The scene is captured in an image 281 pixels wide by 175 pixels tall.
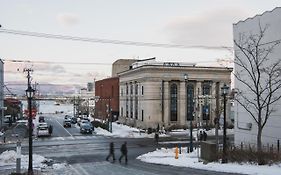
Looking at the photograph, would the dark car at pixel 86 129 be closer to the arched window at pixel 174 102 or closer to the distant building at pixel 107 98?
the arched window at pixel 174 102

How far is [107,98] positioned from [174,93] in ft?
88.5

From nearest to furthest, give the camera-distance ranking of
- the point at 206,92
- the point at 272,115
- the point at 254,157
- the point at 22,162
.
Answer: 1. the point at 254,157
2. the point at 22,162
3. the point at 272,115
4. the point at 206,92

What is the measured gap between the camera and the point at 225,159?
23672 millimetres

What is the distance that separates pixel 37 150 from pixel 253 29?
23.0 m

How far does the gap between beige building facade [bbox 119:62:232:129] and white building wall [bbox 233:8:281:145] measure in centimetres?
2719

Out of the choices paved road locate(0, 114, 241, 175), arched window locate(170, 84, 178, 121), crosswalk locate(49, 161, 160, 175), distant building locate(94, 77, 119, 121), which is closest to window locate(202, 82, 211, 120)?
arched window locate(170, 84, 178, 121)

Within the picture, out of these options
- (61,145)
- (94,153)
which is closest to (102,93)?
(61,145)

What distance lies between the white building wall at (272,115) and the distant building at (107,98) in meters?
47.8

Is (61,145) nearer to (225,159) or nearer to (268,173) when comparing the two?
(225,159)

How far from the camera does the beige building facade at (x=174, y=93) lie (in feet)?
211

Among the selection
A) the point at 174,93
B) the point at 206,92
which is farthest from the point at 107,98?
the point at 206,92

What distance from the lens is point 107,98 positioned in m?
89.9

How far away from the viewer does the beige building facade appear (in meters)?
64.3

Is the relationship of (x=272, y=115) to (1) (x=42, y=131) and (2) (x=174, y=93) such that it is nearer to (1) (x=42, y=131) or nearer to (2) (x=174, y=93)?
(1) (x=42, y=131)
